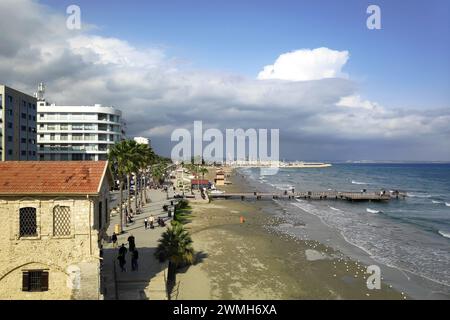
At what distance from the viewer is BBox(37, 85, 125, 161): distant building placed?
79.2 metres

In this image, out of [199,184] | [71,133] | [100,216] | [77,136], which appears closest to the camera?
[100,216]

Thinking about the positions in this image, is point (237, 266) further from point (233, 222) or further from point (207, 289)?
point (233, 222)

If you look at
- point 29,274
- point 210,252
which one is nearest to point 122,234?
point 210,252

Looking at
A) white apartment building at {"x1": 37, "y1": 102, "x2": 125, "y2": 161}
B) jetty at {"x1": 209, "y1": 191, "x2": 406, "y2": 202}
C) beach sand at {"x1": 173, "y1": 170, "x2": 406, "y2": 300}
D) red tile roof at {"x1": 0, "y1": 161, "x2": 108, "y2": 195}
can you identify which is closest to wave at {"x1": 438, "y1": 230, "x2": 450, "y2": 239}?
beach sand at {"x1": 173, "y1": 170, "x2": 406, "y2": 300}

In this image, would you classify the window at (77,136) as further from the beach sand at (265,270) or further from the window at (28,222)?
the window at (28,222)

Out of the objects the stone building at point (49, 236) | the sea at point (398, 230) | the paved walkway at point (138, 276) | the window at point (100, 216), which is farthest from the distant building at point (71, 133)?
the stone building at point (49, 236)

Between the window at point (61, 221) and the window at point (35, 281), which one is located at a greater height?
the window at point (61, 221)

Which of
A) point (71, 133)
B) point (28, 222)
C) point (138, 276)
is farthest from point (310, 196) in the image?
point (28, 222)

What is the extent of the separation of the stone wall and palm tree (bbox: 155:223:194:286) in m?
8.22

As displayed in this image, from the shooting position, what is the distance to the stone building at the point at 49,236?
17031 mm

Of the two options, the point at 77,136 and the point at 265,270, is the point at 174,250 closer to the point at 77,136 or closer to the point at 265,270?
the point at 265,270

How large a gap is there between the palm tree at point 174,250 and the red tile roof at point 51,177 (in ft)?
31.3

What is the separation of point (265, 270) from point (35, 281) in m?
16.9

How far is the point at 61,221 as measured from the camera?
17328 mm
